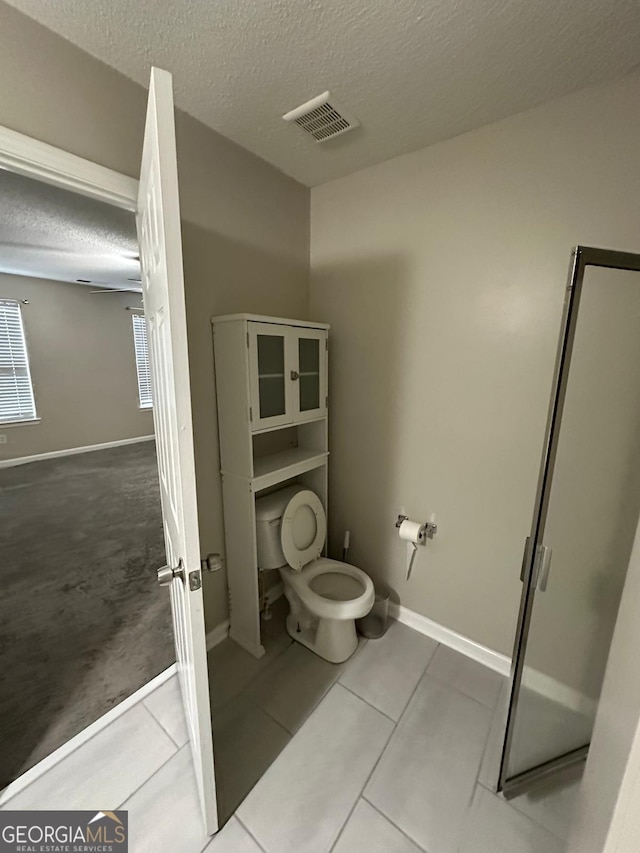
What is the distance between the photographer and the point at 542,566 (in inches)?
40.0

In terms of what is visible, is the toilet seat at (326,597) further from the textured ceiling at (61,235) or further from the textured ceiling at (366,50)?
the textured ceiling at (61,235)

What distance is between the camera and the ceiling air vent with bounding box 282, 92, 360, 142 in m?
1.26

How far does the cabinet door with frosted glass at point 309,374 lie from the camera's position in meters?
1.71

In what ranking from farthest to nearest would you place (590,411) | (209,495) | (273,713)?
1. (209,495)
2. (273,713)
3. (590,411)

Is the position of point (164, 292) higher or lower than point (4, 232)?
lower

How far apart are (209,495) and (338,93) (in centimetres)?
171

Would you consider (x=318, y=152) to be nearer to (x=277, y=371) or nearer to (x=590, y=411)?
(x=277, y=371)

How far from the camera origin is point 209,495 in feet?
5.56

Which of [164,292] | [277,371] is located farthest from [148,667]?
[164,292]

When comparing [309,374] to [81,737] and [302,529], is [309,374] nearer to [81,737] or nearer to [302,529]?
[302,529]

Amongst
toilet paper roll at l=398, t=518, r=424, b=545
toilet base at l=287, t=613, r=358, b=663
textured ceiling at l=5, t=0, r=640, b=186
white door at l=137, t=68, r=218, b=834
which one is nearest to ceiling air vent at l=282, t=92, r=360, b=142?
textured ceiling at l=5, t=0, r=640, b=186

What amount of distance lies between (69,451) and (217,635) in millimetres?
4830

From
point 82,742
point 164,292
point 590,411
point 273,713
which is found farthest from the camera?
point 273,713

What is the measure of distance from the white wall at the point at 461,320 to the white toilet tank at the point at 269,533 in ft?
1.53
